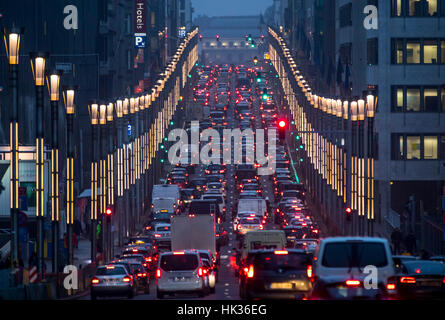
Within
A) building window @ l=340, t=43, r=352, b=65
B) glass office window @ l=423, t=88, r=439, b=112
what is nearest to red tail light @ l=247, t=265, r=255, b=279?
glass office window @ l=423, t=88, r=439, b=112

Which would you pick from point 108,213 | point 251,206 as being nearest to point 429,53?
point 251,206

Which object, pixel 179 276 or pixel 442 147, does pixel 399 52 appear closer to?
pixel 442 147

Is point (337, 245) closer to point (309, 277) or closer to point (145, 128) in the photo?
point (309, 277)

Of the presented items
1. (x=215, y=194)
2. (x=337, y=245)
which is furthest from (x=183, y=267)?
(x=215, y=194)

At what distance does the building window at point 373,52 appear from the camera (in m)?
90.9

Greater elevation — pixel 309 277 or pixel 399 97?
pixel 399 97

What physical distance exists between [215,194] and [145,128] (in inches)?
524

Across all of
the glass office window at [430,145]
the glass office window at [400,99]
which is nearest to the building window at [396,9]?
the glass office window at [400,99]

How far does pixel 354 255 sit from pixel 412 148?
6612 cm

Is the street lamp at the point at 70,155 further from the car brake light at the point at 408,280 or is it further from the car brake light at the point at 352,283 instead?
the car brake light at the point at 352,283

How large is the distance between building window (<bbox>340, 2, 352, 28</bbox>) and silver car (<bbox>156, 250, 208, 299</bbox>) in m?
74.1
